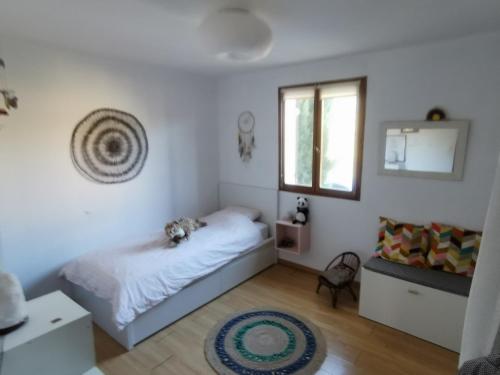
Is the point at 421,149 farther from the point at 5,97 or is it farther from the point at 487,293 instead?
the point at 5,97

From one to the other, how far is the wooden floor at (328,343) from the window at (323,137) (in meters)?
1.17

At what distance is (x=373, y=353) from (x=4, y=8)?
130 inches

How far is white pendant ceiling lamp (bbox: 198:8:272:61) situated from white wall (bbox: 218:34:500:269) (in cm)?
145

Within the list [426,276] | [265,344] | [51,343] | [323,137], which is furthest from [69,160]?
[426,276]

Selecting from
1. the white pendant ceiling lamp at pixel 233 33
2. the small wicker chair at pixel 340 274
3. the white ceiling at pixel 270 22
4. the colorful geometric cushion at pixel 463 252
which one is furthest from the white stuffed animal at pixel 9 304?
the colorful geometric cushion at pixel 463 252

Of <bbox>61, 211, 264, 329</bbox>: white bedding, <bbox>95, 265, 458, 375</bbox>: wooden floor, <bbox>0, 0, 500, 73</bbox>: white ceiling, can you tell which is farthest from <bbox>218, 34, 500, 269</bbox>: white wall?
<bbox>61, 211, 264, 329</bbox>: white bedding

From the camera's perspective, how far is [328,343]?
87.7 inches

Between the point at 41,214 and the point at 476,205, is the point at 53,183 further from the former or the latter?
the point at 476,205

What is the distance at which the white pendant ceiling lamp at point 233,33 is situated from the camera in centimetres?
159

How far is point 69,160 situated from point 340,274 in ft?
8.90

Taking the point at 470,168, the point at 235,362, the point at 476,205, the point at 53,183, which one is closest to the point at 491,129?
the point at 470,168

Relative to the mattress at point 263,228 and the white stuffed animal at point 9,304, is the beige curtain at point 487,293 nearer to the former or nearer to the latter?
the white stuffed animal at point 9,304

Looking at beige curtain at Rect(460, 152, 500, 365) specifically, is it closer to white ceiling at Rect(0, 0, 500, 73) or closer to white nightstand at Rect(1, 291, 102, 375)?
white ceiling at Rect(0, 0, 500, 73)

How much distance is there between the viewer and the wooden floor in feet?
6.53
